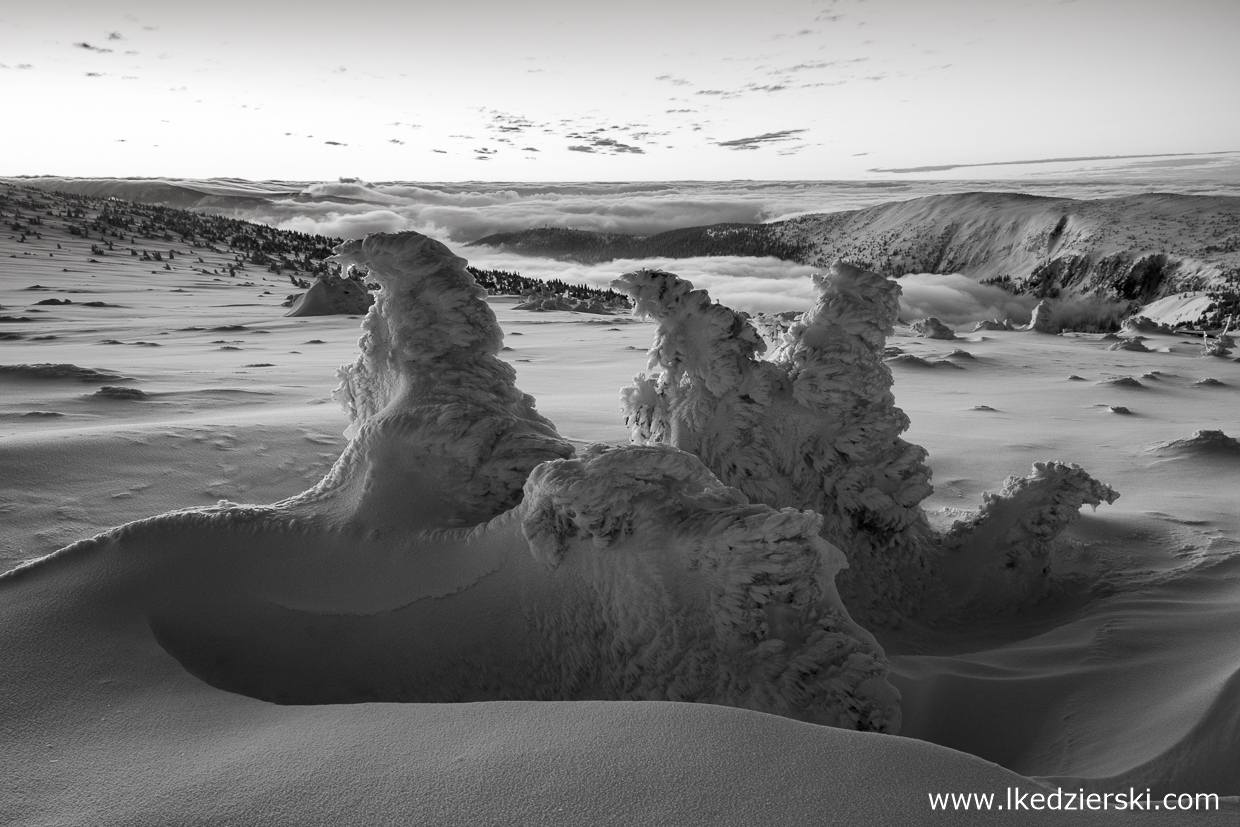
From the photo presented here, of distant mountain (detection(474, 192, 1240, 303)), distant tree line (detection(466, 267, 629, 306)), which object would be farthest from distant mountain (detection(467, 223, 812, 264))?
distant tree line (detection(466, 267, 629, 306))

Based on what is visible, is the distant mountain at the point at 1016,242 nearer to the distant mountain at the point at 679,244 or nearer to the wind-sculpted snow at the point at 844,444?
the distant mountain at the point at 679,244

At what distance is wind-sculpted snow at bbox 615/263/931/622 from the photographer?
3186 millimetres

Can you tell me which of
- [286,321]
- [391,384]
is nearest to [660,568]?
[391,384]

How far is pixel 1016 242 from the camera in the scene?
2223 inches

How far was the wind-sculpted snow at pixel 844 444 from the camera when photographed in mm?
3193

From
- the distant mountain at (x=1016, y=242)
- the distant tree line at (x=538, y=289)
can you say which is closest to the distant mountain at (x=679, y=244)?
the distant mountain at (x=1016, y=242)

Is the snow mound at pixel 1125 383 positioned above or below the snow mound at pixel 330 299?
below

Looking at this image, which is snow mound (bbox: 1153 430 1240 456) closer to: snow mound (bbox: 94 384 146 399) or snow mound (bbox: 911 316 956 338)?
snow mound (bbox: 94 384 146 399)

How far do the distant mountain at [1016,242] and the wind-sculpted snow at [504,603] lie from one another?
43.2 metres

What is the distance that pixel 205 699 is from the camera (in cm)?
174

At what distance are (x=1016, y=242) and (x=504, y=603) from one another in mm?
63342

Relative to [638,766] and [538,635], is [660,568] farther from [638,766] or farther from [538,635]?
[638,766]

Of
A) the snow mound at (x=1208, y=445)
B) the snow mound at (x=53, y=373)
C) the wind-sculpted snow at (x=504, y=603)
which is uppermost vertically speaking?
the snow mound at (x=53, y=373)

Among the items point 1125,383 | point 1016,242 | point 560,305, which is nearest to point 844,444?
point 1125,383
